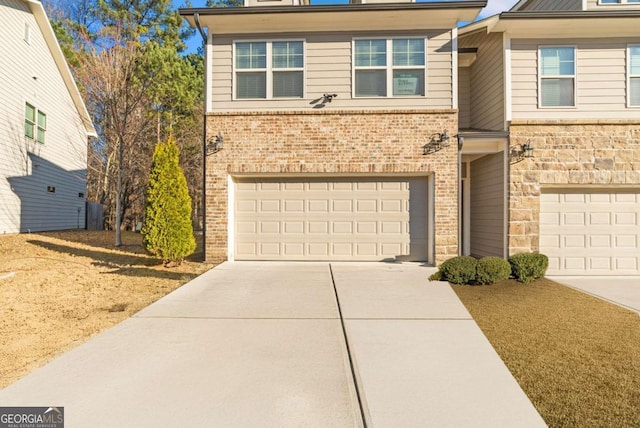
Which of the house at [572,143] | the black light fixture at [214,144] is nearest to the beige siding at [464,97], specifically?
the house at [572,143]

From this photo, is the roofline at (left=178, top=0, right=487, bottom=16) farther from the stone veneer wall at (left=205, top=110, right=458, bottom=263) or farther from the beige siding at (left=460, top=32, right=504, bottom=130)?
the stone veneer wall at (left=205, top=110, right=458, bottom=263)

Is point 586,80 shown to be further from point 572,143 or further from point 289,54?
point 289,54

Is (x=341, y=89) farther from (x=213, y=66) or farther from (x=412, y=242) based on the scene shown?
(x=412, y=242)

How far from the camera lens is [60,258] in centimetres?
912

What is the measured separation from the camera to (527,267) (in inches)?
299

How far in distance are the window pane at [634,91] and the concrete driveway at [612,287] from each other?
408cm

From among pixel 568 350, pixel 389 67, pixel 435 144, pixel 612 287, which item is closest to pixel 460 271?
pixel 568 350

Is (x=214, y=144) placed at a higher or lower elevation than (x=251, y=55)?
lower

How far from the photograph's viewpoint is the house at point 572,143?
847 centimetres

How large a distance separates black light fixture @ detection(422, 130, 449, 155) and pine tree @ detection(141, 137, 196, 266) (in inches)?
232

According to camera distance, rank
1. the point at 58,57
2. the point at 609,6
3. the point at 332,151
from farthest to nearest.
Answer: the point at 58,57
the point at 609,6
the point at 332,151

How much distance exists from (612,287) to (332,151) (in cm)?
656

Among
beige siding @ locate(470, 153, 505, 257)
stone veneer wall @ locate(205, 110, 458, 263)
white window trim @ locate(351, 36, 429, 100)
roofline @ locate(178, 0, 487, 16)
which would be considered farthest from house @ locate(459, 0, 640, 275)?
white window trim @ locate(351, 36, 429, 100)

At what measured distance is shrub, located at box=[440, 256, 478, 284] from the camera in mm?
7047
